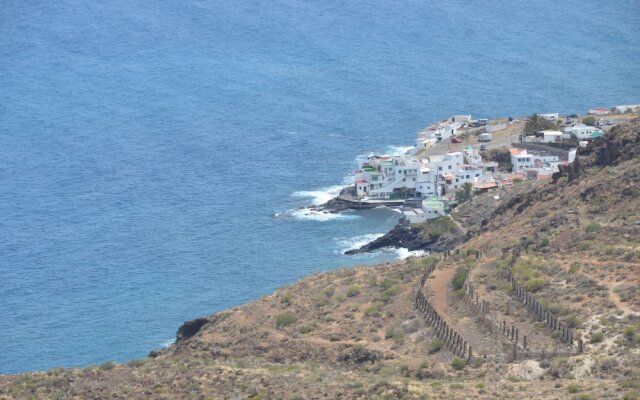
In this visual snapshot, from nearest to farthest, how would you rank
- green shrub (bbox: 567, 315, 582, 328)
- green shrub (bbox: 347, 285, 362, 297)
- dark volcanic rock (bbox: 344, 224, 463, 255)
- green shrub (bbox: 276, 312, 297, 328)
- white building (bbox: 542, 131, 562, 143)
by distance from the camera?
1. green shrub (bbox: 567, 315, 582, 328)
2. green shrub (bbox: 276, 312, 297, 328)
3. green shrub (bbox: 347, 285, 362, 297)
4. dark volcanic rock (bbox: 344, 224, 463, 255)
5. white building (bbox: 542, 131, 562, 143)

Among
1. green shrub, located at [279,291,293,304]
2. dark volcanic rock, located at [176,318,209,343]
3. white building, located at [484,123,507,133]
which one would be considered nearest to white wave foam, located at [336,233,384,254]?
white building, located at [484,123,507,133]

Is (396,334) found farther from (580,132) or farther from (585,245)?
(580,132)

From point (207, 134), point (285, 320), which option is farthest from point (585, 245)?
point (207, 134)

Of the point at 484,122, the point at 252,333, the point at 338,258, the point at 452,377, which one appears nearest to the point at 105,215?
the point at 338,258

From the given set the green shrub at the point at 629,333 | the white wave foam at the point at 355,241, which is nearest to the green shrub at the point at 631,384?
the green shrub at the point at 629,333

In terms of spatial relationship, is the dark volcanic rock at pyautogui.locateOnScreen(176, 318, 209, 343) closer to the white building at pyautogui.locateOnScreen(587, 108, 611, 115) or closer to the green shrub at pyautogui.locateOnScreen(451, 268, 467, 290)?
the green shrub at pyautogui.locateOnScreen(451, 268, 467, 290)

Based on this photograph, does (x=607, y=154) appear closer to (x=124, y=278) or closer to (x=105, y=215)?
(x=124, y=278)
